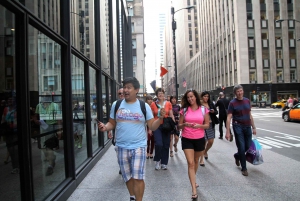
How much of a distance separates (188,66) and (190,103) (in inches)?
3857

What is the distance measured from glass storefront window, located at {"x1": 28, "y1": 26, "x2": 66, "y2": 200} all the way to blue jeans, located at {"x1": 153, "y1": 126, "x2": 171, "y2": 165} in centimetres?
228

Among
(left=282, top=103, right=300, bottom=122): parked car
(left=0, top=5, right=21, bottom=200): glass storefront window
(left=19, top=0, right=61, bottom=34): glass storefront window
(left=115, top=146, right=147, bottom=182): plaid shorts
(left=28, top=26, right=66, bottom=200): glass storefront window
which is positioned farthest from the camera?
(left=282, top=103, right=300, bottom=122): parked car

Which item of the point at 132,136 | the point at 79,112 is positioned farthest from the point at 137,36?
the point at 132,136

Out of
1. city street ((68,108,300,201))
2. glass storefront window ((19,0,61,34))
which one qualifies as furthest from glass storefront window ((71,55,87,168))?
glass storefront window ((19,0,61,34))

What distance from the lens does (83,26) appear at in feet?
22.1

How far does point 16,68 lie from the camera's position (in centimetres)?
318

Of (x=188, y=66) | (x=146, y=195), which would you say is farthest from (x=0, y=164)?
(x=188, y=66)

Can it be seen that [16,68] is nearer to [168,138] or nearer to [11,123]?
[11,123]

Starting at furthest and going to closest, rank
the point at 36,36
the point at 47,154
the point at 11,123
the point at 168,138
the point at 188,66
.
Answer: the point at 188,66, the point at 168,138, the point at 47,154, the point at 36,36, the point at 11,123

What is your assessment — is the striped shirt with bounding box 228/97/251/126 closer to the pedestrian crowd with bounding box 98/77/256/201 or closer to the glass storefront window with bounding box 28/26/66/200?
the pedestrian crowd with bounding box 98/77/256/201

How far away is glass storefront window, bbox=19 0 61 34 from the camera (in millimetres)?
3643

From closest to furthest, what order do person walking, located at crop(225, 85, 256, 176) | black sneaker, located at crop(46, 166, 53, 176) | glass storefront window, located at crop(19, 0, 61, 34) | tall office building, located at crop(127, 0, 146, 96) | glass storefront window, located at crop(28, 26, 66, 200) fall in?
1. glass storefront window, located at crop(19, 0, 61, 34)
2. glass storefront window, located at crop(28, 26, 66, 200)
3. black sneaker, located at crop(46, 166, 53, 176)
4. person walking, located at crop(225, 85, 256, 176)
5. tall office building, located at crop(127, 0, 146, 96)

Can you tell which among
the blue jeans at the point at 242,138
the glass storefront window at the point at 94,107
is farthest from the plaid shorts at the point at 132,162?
the glass storefront window at the point at 94,107

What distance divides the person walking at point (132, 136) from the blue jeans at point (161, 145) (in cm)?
258
